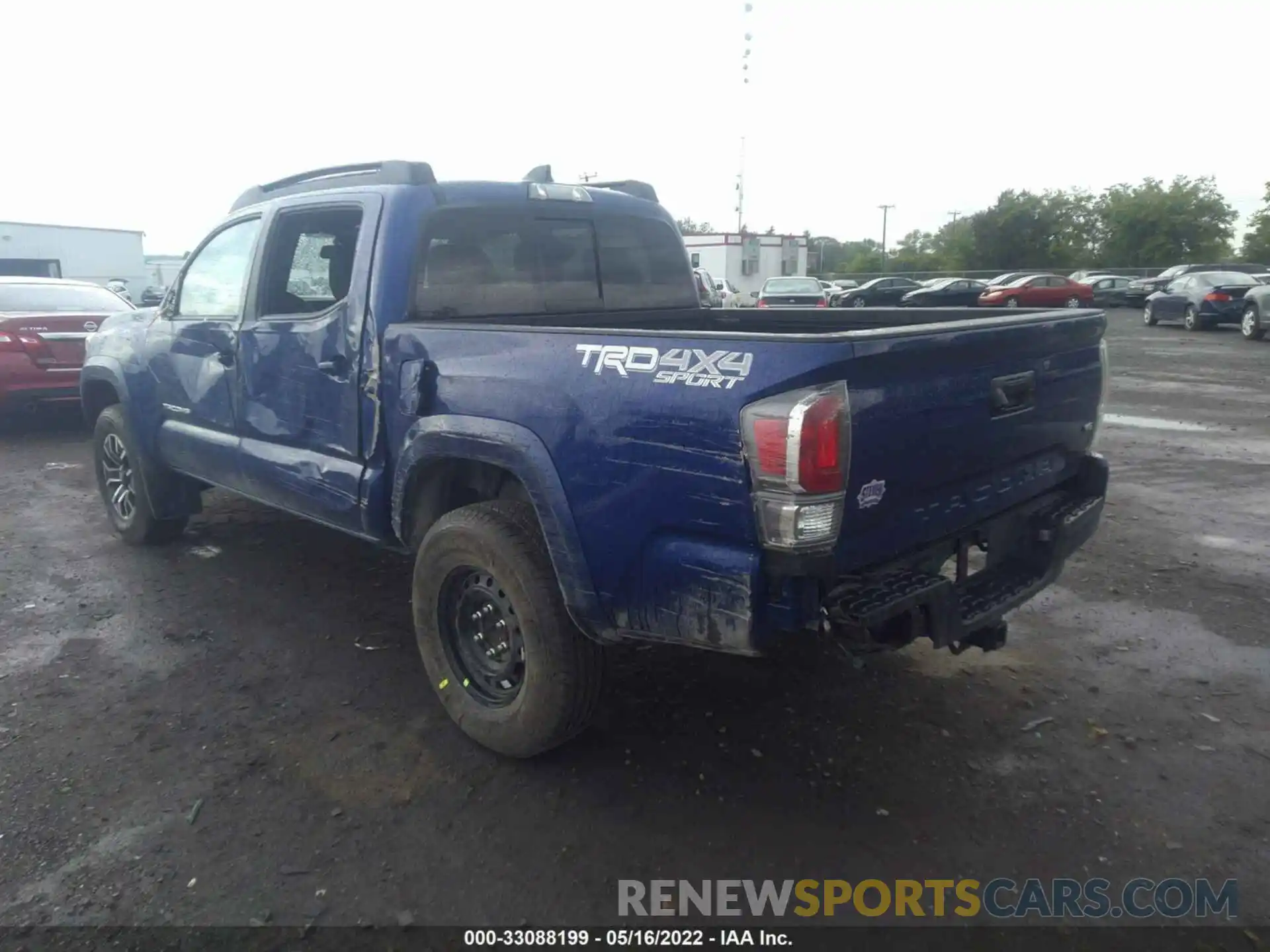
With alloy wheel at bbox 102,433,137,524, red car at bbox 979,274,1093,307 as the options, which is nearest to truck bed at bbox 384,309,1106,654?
alloy wheel at bbox 102,433,137,524

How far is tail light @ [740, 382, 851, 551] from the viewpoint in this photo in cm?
245

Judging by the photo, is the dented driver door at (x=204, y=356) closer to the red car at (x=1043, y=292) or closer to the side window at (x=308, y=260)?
the side window at (x=308, y=260)

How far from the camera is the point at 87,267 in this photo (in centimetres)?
4569

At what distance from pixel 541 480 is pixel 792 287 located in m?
24.2

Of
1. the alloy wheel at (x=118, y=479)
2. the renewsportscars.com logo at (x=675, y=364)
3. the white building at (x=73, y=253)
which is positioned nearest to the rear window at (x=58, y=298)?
the alloy wheel at (x=118, y=479)

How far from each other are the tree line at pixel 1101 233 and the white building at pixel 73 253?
93.6 ft

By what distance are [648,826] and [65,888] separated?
1.76 meters

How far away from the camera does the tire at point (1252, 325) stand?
20.1m

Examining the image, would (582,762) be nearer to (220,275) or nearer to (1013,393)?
(1013,393)

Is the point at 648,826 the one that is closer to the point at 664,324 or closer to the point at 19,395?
the point at 664,324

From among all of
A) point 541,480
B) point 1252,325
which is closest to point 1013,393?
point 541,480

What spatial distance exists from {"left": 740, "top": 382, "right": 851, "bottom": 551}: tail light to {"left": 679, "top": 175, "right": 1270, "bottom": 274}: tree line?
5021 centimetres

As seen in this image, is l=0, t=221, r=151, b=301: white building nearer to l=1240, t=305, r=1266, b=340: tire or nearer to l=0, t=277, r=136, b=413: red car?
l=0, t=277, r=136, b=413: red car

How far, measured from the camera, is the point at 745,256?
4219 centimetres
